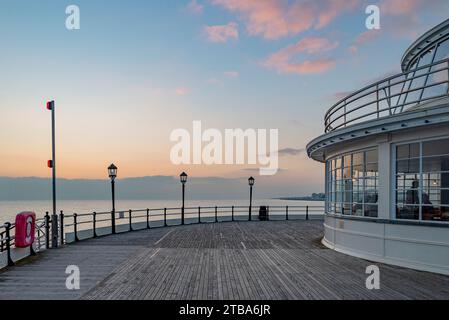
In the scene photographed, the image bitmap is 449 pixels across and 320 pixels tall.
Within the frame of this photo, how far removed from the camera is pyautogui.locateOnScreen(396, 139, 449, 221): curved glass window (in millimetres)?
8914

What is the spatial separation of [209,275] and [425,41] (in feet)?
39.3

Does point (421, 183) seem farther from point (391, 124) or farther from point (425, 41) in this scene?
point (425, 41)

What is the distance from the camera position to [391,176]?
9852 millimetres

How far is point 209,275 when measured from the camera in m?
8.17

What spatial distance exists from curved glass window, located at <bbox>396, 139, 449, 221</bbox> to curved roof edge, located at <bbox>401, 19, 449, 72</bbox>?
5.18 meters

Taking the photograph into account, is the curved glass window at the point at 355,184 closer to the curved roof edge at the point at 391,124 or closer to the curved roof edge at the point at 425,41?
the curved roof edge at the point at 391,124

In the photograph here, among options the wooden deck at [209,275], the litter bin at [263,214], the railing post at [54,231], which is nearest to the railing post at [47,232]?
the railing post at [54,231]

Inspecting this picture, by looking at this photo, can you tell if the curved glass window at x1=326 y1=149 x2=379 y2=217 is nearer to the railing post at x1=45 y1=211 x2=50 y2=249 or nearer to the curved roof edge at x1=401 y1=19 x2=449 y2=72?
the curved roof edge at x1=401 y1=19 x2=449 y2=72

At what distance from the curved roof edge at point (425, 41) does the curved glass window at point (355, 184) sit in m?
5.52

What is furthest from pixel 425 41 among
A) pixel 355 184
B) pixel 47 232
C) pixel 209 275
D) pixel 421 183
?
pixel 47 232

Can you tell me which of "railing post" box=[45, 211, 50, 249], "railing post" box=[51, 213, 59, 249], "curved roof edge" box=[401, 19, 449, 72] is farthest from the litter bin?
"railing post" box=[45, 211, 50, 249]
